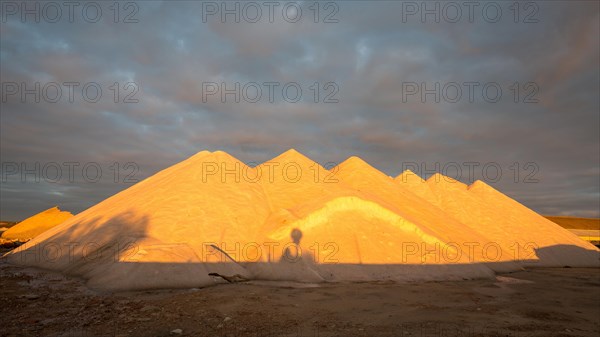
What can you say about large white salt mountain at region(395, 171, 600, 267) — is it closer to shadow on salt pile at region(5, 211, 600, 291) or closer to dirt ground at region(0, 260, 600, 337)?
shadow on salt pile at region(5, 211, 600, 291)

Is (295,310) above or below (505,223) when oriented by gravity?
below

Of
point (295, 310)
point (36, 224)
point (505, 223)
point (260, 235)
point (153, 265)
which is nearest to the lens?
point (295, 310)

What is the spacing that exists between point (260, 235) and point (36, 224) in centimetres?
3828

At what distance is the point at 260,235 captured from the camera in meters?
16.5

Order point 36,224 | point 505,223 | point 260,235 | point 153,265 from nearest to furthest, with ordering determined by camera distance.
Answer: point 153,265 → point 260,235 → point 505,223 → point 36,224

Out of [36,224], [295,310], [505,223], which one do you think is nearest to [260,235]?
[295,310]

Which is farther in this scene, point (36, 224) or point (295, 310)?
point (36, 224)

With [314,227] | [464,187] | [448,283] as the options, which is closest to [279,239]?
[314,227]

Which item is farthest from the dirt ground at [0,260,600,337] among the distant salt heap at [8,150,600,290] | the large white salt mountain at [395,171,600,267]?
the large white salt mountain at [395,171,600,267]

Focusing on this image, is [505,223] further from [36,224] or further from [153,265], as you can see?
[36,224]

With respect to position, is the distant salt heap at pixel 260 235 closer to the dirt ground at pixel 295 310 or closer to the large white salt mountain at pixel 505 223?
the large white salt mountain at pixel 505 223

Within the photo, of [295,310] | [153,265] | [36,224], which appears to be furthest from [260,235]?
[36,224]

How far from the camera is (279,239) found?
1549 cm

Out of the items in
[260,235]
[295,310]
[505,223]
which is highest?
[260,235]
